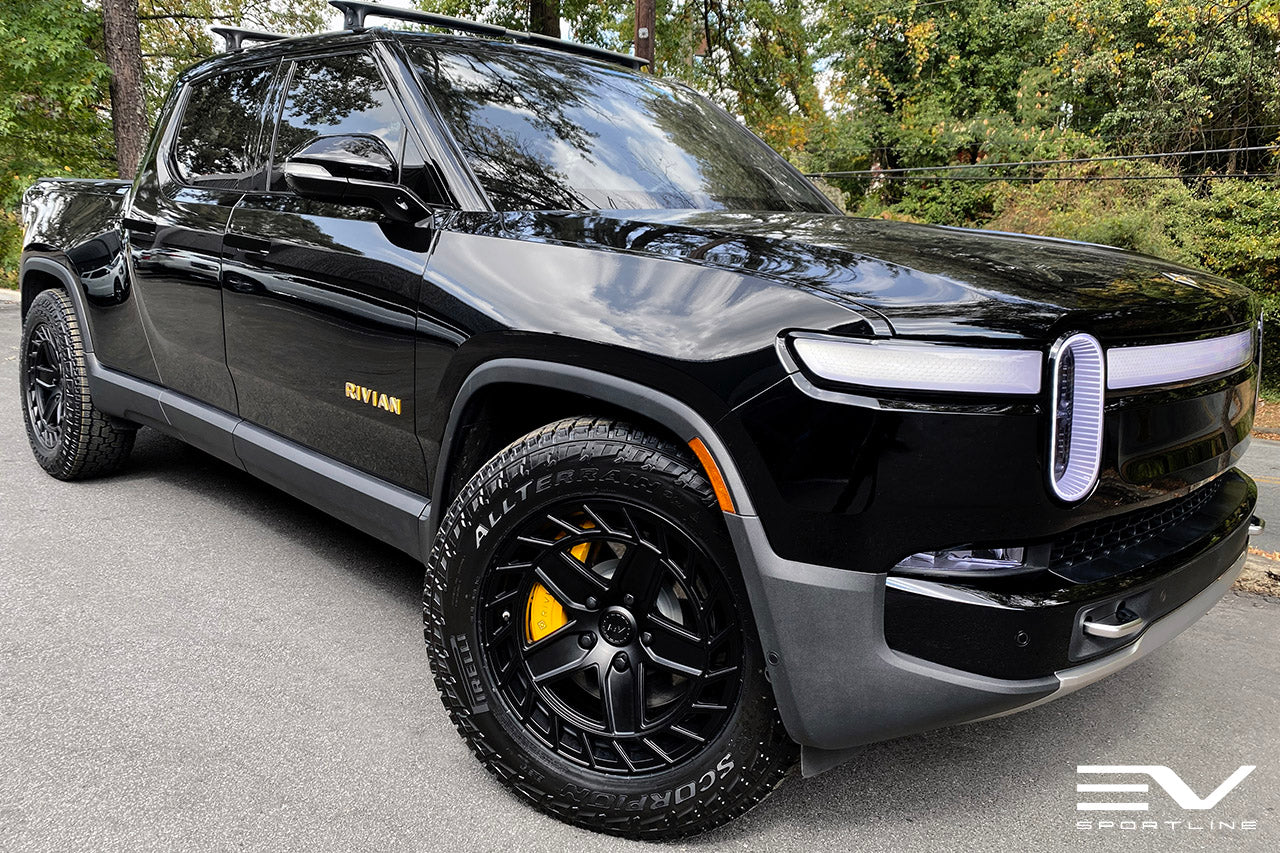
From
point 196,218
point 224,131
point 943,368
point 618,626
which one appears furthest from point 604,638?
point 224,131

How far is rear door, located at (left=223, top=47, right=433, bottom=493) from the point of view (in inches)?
102

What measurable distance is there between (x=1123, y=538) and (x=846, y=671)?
689mm

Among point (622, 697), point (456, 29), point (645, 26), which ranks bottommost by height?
point (622, 697)

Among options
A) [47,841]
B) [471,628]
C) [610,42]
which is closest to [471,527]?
[471,628]

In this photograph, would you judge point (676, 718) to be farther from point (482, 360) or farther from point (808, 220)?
point (808, 220)

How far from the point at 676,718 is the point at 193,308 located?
250cm

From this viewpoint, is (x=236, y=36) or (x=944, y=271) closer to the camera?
(x=944, y=271)

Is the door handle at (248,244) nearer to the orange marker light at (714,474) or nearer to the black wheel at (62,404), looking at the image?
the black wheel at (62,404)

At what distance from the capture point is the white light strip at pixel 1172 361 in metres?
1.76

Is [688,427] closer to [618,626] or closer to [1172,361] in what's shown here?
[618,626]

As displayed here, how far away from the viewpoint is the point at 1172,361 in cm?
189

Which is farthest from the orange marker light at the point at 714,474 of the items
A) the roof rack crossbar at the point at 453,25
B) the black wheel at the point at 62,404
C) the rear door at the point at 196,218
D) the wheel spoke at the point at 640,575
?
the black wheel at the point at 62,404

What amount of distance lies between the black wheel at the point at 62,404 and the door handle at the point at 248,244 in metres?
1.56

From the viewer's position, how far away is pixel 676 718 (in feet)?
6.65
